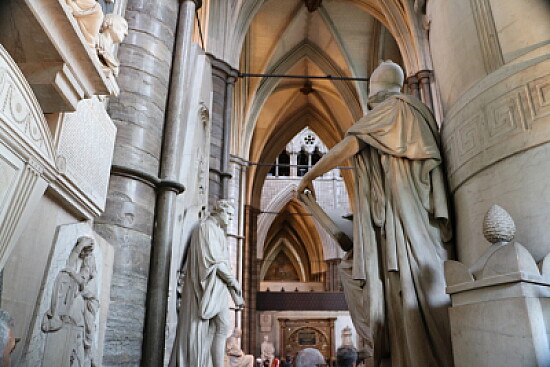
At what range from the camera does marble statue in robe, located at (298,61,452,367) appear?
2252 mm

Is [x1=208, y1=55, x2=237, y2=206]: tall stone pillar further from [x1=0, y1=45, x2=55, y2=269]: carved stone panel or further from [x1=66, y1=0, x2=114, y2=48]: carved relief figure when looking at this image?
[x1=0, y1=45, x2=55, y2=269]: carved stone panel

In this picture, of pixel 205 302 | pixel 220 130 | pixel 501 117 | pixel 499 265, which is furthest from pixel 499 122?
pixel 220 130

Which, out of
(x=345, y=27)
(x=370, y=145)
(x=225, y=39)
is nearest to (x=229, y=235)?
(x=225, y=39)

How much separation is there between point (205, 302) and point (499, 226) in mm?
2891

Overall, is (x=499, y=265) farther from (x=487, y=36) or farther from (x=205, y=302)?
(x=205, y=302)

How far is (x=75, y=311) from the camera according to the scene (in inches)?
96.5

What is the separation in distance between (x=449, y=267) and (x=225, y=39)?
855cm

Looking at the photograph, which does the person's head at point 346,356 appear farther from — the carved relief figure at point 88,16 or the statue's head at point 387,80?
the carved relief figure at point 88,16

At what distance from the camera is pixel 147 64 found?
14.6ft

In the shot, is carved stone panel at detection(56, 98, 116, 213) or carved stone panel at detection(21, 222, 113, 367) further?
carved stone panel at detection(56, 98, 116, 213)

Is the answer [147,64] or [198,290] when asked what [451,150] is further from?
[147,64]

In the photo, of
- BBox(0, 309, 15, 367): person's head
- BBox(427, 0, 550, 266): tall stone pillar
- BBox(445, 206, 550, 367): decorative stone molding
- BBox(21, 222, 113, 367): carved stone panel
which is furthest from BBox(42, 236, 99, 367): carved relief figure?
BBox(427, 0, 550, 266): tall stone pillar

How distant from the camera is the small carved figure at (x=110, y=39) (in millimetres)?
2295

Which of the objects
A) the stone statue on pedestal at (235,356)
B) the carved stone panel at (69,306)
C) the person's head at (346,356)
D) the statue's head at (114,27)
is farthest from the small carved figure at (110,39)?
the stone statue on pedestal at (235,356)
